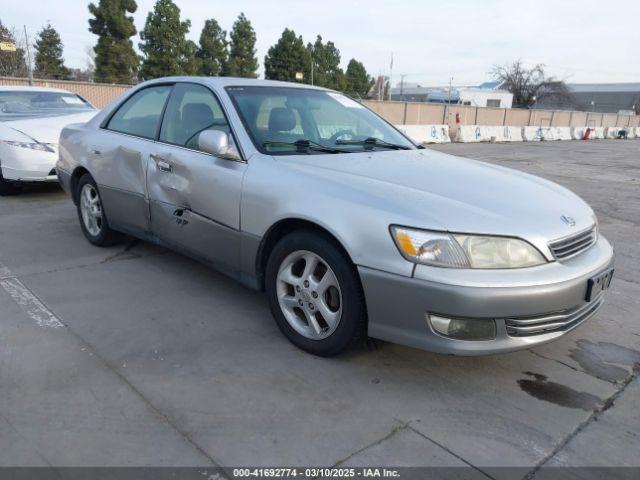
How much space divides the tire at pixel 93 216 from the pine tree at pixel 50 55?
42.2 metres

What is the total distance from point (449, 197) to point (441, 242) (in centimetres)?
38

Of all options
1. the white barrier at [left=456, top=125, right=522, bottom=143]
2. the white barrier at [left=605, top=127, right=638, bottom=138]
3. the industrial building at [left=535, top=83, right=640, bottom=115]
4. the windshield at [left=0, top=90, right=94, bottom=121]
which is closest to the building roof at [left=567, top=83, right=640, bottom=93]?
the industrial building at [left=535, top=83, right=640, bottom=115]

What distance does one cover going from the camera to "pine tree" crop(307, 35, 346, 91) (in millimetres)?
48781

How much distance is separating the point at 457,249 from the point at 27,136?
598cm

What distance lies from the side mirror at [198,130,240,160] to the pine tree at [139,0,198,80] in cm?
3408

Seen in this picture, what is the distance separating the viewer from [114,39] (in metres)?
33.9

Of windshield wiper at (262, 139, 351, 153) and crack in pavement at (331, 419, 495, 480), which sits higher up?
windshield wiper at (262, 139, 351, 153)

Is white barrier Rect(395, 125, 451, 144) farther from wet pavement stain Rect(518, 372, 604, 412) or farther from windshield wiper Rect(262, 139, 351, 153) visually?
wet pavement stain Rect(518, 372, 604, 412)

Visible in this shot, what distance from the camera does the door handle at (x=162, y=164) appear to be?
11.9ft

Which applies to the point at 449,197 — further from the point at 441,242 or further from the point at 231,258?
the point at 231,258

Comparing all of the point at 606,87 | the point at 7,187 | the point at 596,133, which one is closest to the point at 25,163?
the point at 7,187

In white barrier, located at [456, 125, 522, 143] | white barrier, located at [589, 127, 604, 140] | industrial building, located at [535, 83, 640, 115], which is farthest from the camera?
industrial building, located at [535, 83, 640, 115]

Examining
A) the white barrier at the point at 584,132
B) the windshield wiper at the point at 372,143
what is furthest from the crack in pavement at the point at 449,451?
the white barrier at the point at 584,132

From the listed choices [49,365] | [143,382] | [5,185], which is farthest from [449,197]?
[5,185]
